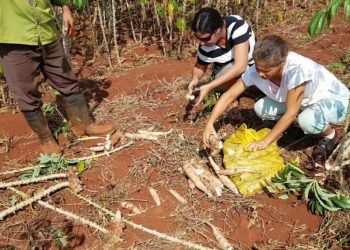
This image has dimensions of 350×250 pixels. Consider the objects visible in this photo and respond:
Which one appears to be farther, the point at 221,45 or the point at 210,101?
the point at 210,101

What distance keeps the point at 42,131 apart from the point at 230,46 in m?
1.47

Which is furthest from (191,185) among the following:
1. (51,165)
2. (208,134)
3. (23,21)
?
(23,21)

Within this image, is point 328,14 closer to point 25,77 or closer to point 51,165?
point 25,77

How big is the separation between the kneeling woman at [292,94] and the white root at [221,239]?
20.6 inches

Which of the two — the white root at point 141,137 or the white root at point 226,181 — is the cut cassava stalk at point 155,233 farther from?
the white root at point 141,137

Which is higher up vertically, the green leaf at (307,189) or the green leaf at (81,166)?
the green leaf at (307,189)

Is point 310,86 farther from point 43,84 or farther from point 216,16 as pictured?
point 43,84

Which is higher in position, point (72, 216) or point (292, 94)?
point (292, 94)

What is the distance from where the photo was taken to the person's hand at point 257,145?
2275 millimetres

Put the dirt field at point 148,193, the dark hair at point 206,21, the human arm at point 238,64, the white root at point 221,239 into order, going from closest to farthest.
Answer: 1. the white root at point 221,239
2. the dirt field at point 148,193
3. the dark hair at point 206,21
4. the human arm at point 238,64

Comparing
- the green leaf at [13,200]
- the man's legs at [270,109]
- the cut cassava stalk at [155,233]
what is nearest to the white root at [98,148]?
the cut cassava stalk at [155,233]

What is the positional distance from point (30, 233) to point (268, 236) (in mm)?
1327

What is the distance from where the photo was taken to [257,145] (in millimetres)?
2287

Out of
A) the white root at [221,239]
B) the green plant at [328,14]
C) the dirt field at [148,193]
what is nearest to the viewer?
the green plant at [328,14]
